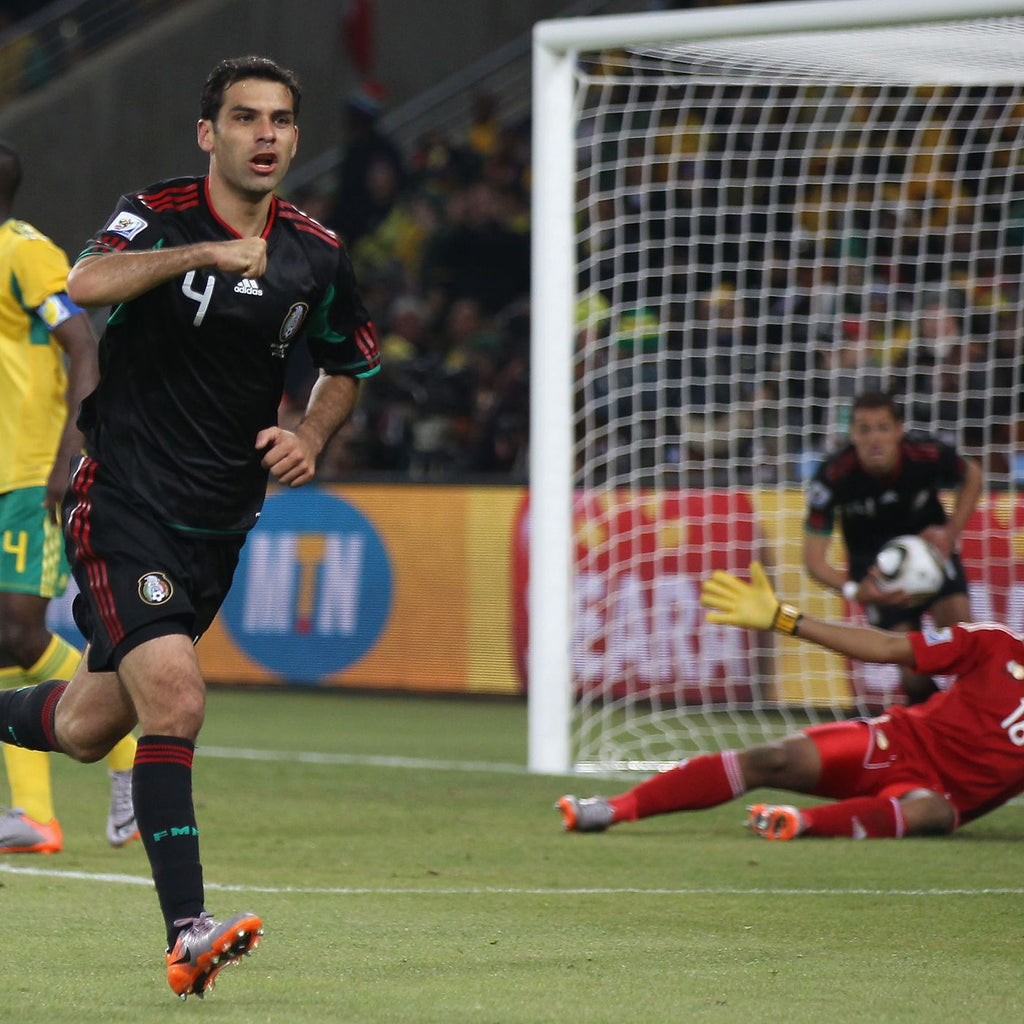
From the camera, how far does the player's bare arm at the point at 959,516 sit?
8609mm

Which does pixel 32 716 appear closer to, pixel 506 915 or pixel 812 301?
pixel 506 915

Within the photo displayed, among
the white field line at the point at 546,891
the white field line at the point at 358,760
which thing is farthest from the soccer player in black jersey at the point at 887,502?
the white field line at the point at 546,891

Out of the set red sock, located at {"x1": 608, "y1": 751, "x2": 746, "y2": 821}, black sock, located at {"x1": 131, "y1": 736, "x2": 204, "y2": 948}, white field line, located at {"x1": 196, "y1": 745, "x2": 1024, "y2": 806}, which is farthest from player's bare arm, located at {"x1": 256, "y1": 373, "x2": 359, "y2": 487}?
white field line, located at {"x1": 196, "y1": 745, "x2": 1024, "y2": 806}

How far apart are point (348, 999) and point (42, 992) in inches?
24.1

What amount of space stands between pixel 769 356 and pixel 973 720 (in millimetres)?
5168

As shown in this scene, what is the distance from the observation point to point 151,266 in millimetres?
4086

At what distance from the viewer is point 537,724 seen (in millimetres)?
8695

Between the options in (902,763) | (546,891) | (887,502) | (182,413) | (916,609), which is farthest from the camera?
(887,502)

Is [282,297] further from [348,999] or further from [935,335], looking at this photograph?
[935,335]

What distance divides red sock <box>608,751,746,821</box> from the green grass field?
0.10 m

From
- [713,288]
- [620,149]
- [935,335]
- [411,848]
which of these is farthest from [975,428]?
[411,848]

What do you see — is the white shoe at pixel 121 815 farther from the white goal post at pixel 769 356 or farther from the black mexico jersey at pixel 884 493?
the black mexico jersey at pixel 884 493

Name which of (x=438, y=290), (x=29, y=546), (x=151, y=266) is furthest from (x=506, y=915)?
(x=438, y=290)

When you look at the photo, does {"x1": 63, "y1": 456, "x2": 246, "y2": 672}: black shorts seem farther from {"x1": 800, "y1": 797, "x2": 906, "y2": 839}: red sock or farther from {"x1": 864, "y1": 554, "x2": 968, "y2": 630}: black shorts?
{"x1": 864, "y1": 554, "x2": 968, "y2": 630}: black shorts
